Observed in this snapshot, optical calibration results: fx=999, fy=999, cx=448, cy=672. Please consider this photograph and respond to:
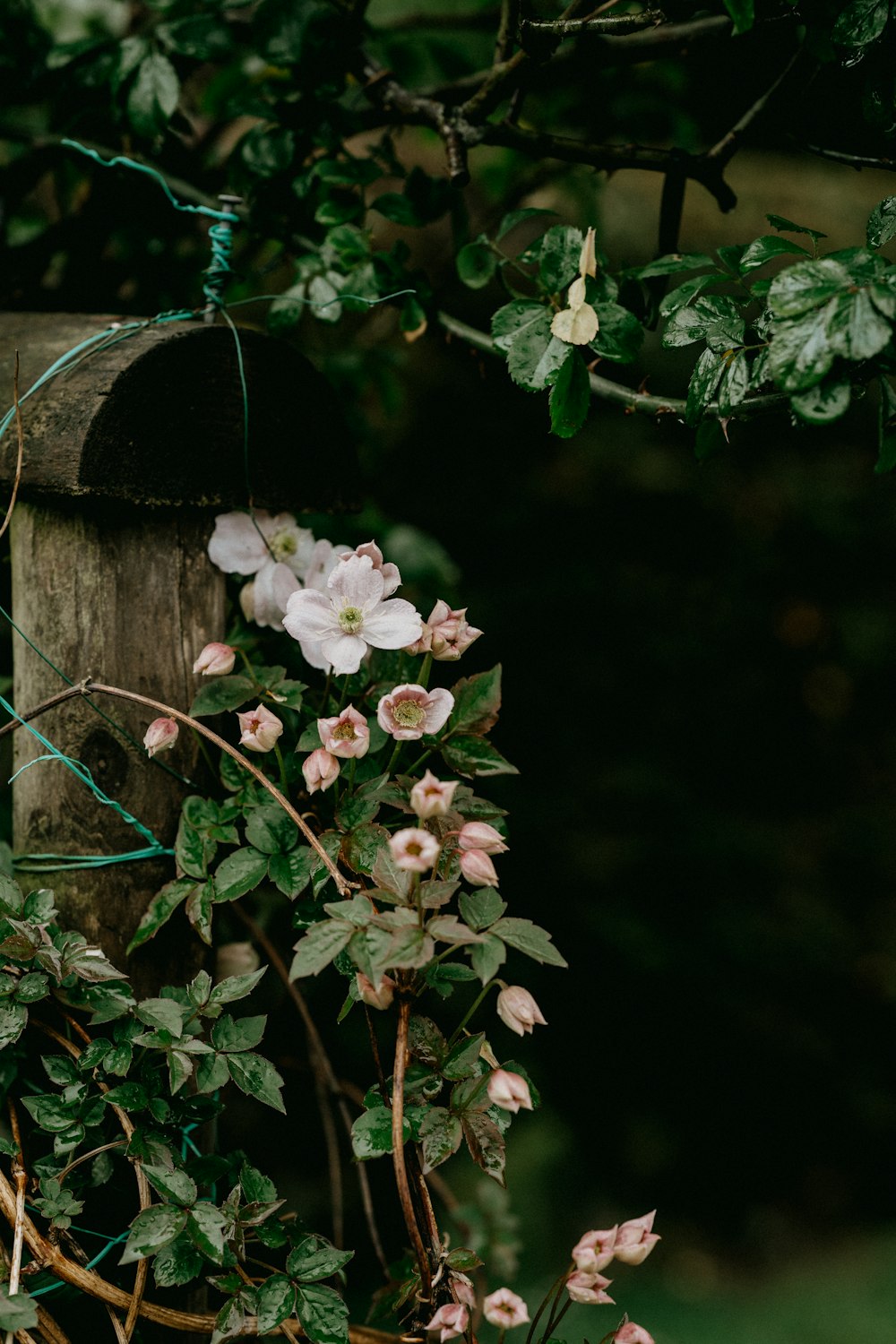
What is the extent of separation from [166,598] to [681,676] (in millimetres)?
2306

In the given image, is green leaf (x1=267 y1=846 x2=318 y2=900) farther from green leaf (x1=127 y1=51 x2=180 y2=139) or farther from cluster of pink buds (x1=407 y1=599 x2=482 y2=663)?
green leaf (x1=127 y1=51 x2=180 y2=139)

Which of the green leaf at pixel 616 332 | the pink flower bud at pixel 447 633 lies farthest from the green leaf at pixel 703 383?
the pink flower bud at pixel 447 633

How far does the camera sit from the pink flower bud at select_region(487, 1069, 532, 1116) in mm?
705

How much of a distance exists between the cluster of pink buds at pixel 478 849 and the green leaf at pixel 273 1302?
34cm

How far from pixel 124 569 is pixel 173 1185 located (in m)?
0.53

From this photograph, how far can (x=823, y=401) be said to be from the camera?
2.47 feet

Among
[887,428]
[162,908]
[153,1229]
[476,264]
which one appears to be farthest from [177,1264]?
[476,264]

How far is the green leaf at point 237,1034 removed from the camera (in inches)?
31.9

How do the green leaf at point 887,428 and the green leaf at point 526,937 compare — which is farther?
the green leaf at point 887,428

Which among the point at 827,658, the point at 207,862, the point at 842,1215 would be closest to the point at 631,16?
the point at 207,862

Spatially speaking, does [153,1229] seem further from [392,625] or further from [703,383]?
[703,383]

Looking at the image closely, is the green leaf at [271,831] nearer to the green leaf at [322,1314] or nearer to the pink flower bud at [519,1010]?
the pink flower bud at [519,1010]

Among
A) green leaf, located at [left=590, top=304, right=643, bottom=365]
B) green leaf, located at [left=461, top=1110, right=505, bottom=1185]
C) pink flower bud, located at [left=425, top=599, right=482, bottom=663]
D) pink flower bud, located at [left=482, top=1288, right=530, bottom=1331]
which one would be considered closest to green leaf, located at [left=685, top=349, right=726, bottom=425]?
green leaf, located at [left=590, top=304, right=643, bottom=365]

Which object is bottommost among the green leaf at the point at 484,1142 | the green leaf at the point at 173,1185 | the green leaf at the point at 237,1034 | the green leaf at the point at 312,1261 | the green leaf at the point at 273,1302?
the green leaf at the point at 273,1302
